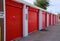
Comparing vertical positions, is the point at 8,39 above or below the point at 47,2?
below

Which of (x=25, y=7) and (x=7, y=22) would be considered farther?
(x=25, y=7)

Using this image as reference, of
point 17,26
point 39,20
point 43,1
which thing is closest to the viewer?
point 17,26

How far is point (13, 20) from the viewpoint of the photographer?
15.5 m

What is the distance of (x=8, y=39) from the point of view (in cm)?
1402

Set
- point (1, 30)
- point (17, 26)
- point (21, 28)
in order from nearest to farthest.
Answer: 1. point (1, 30)
2. point (17, 26)
3. point (21, 28)

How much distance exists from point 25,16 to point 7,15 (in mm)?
4997

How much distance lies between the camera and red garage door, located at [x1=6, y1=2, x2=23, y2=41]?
46.3ft

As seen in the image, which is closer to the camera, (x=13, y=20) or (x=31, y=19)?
(x=13, y=20)

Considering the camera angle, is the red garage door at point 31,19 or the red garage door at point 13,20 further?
the red garage door at point 31,19

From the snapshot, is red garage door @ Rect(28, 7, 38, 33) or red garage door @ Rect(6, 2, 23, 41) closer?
red garage door @ Rect(6, 2, 23, 41)

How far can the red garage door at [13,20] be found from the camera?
14.1m

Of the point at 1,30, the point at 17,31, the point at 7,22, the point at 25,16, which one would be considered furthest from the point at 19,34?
the point at 1,30

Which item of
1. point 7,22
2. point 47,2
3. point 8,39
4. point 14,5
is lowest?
point 8,39

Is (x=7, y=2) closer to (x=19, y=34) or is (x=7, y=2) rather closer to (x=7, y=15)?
(x=7, y=15)
